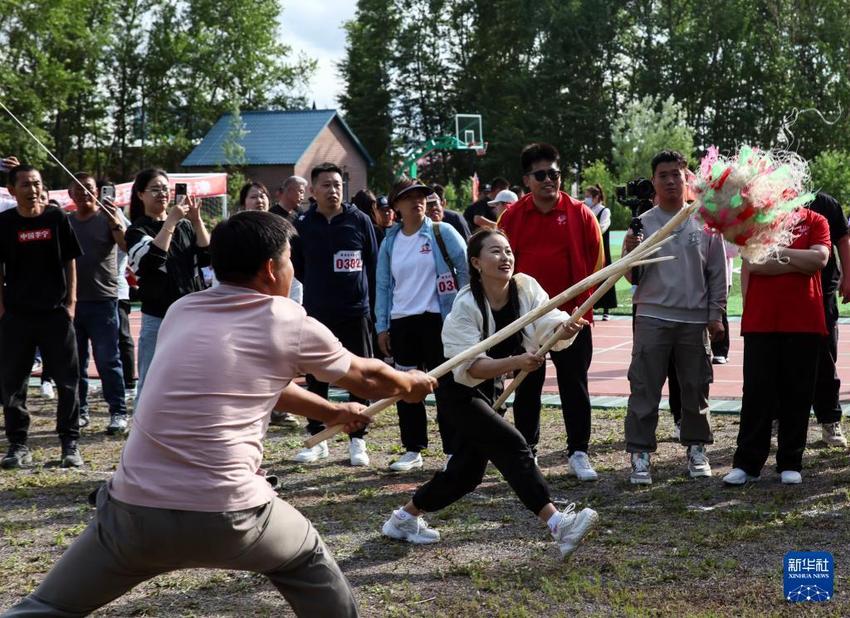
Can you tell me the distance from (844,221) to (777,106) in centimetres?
6163

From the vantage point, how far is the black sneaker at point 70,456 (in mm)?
7871

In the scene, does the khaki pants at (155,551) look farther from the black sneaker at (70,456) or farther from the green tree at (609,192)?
the green tree at (609,192)

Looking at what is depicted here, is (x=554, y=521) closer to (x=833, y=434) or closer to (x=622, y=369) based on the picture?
(x=833, y=434)

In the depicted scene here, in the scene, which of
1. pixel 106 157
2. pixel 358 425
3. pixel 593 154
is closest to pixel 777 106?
pixel 593 154

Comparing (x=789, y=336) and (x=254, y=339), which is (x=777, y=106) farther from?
(x=254, y=339)

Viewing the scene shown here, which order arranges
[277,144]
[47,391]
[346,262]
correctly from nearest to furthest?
[346,262] → [47,391] → [277,144]

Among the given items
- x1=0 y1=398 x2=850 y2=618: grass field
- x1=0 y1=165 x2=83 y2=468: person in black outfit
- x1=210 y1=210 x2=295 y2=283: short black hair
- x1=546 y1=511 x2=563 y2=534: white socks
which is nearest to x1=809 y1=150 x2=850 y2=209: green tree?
x1=0 y1=398 x2=850 y2=618: grass field

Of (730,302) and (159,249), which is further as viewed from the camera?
(730,302)

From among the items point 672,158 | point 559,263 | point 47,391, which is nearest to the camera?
point 672,158

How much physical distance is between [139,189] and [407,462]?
286cm

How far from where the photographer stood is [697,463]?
23.1 feet

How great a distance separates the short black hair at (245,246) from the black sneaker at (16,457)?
5.16m

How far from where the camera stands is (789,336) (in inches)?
264

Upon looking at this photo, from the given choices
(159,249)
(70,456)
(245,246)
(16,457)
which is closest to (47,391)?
(16,457)
